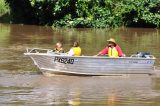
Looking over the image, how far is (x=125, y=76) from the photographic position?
55.1ft

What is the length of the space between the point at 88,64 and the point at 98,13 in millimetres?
22817

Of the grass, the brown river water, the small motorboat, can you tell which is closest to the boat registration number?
the small motorboat

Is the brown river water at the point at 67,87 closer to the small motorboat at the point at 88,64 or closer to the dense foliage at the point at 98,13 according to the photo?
the small motorboat at the point at 88,64

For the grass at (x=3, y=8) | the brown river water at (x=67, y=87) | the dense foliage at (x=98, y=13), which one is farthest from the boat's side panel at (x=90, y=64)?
the grass at (x=3, y=8)

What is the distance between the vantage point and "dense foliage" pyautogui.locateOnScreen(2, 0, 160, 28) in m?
37.6

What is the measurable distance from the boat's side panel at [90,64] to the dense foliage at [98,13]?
21.0 metres

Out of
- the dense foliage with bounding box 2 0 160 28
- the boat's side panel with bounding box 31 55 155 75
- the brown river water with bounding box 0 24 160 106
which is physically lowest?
the brown river water with bounding box 0 24 160 106

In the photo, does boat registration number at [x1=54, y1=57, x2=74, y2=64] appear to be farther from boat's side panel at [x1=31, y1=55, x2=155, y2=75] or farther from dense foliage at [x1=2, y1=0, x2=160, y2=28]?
dense foliage at [x1=2, y1=0, x2=160, y2=28]

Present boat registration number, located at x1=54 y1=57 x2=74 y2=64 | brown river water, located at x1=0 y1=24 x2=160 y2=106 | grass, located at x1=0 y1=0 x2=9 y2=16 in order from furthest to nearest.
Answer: grass, located at x1=0 y1=0 x2=9 y2=16
boat registration number, located at x1=54 y1=57 x2=74 y2=64
brown river water, located at x1=0 y1=24 x2=160 y2=106

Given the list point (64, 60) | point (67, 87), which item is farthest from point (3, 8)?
point (67, 87)

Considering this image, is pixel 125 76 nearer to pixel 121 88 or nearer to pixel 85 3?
pixel 121 88

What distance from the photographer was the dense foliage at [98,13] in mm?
37594

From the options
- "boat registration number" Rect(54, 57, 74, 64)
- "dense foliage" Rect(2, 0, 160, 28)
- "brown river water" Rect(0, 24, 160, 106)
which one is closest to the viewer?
"brown river water" Rect(0, 24, 160, 106)

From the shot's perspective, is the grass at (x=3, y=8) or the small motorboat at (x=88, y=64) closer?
the small motorboat at (x=88, y=64)
